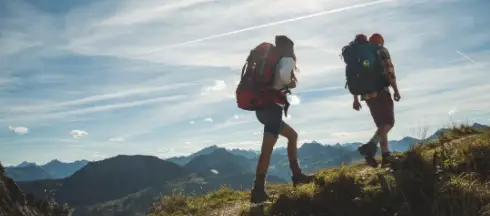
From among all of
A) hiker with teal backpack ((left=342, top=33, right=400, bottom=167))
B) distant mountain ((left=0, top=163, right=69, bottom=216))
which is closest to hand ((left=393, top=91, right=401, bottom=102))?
hiker with teal backpack ((left=342, top=33, right=400, bottom=167))

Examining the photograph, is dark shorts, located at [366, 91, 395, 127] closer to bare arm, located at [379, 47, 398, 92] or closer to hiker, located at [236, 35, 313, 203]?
bare arm, located at [379, 47, 398, 92]

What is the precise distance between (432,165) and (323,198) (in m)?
1.62

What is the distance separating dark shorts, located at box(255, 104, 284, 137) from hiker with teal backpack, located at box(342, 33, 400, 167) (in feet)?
6.88

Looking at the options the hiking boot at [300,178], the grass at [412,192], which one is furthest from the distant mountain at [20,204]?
the hiking boot at [300,178]

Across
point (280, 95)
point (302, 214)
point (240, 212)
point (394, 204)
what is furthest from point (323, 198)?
point (280, 95)

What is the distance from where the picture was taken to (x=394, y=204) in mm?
4980

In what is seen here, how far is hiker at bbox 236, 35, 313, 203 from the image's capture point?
6.96 meters

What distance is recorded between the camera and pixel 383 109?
8477 millimetres

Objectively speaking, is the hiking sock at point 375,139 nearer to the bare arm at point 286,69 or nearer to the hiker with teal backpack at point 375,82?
the hiker with teal backpack at point 375,82

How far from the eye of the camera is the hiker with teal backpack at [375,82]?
839 cm

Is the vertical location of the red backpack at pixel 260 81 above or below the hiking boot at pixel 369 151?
above

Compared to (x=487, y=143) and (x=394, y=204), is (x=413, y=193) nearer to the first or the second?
(x=394, y=204)

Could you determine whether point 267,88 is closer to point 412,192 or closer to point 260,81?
point 260,81

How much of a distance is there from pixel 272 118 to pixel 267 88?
0.53 meters
